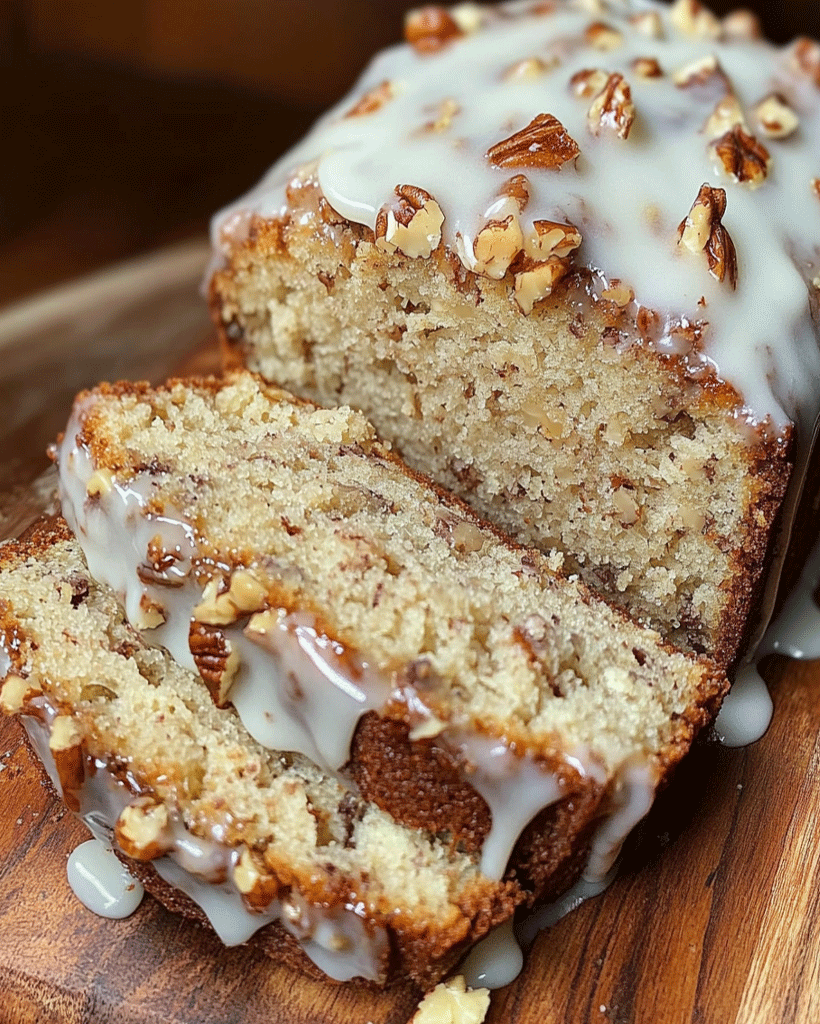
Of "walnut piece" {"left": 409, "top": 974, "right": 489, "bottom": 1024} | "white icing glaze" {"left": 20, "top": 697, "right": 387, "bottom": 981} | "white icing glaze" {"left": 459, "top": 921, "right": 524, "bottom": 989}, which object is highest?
"white icing glaze" {"left": 20, "top": 697, "right": 387, "bottom": 981}

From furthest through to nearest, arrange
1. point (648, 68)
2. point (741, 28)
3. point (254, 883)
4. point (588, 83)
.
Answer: point (741, 28), point (648, 68), point (588, 83), point (254, 883)

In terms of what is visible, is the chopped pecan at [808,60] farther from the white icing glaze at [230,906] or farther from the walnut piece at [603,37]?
the white icing glaze at [230,906]

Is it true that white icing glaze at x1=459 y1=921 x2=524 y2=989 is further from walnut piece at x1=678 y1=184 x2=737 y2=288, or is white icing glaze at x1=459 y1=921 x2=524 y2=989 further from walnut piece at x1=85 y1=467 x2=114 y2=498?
walnut piece at x1=678 y1=184 x2=737 y2=288

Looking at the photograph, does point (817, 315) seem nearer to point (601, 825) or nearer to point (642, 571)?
point (642, 571)

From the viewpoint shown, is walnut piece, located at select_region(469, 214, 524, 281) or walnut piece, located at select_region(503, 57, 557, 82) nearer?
walnut piece, located at select_region(469, 214, 524, 281)

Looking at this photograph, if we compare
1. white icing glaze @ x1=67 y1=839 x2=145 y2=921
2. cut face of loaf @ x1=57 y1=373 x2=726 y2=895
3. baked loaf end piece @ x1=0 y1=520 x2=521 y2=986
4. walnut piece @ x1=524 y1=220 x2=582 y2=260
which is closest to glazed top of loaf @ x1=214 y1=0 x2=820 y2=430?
walnut piece @ x1=524 y1=220 x2=582 y2=260

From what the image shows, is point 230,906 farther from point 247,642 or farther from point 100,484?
point 100,484

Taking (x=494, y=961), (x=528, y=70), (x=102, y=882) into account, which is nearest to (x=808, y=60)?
(x=528, y=70)

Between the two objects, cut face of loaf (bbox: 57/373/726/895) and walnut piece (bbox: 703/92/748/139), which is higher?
walnut piece (bbox: 703/92/748/139)
